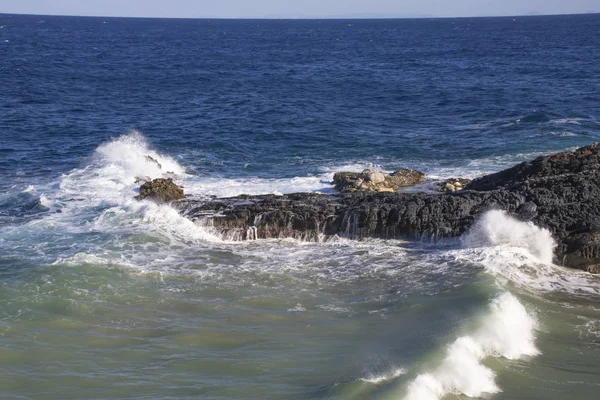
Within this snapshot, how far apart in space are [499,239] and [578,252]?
1897 mm

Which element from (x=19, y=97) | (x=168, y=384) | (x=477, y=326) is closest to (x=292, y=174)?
(x=477, y=326)

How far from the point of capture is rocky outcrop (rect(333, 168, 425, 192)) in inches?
937

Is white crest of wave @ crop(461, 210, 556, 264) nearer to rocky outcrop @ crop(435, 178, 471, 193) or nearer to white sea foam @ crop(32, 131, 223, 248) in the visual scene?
rocky outcrop @ crop(435, 178, 471, 193)

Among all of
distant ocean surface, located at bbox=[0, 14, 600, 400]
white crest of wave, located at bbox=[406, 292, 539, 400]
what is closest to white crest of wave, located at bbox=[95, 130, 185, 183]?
distant ocean surface, located at bbox=[0, 14, 600, 400]

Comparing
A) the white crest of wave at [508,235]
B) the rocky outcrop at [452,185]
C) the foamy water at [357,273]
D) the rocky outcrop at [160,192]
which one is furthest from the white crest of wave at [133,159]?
the white crest of wave at [508,235]

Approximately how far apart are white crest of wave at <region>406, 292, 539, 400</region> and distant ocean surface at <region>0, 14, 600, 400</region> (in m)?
0.04

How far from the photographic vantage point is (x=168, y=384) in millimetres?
11977

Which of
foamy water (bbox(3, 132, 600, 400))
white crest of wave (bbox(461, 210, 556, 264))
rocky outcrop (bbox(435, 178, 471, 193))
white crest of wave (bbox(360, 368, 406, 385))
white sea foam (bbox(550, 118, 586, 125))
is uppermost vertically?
white sea foam (bbox(550, 118, 586, 125))

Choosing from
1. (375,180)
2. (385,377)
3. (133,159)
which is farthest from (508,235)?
(133,159)

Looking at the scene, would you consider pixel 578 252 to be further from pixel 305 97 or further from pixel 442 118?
pixel 305 97

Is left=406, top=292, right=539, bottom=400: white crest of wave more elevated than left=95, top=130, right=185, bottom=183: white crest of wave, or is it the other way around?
left=95, top=130, right=185, bottom=183: white crest of wave

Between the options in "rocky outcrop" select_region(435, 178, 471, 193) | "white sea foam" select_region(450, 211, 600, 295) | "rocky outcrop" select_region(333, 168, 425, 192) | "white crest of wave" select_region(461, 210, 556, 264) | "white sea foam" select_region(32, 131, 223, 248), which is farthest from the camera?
"rocky outcrop" select_region(333, 168, 425, 192)

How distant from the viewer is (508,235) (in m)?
18.3

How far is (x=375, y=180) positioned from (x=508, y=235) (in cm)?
656
